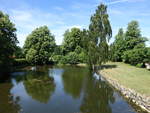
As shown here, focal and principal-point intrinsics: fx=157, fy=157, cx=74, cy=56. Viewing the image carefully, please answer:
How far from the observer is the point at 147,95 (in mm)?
11430

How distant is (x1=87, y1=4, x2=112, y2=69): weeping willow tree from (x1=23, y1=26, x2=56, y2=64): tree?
19.7 m

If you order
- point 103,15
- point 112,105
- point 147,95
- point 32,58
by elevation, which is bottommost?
point 112,105

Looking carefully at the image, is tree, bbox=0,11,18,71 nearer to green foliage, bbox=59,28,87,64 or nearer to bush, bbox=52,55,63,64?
bush, bbox=52,55,63,64

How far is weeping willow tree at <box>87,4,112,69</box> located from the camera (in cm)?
2630

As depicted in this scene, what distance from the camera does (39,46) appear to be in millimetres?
43906

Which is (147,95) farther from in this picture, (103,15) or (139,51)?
(139,51)

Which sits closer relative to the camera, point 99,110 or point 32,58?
point 99,110

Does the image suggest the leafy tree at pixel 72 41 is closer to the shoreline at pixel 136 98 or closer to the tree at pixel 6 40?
the tree at pixel 6 40

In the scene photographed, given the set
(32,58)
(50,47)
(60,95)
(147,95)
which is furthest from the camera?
(50,47)

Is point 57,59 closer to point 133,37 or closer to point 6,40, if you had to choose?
point 133,37

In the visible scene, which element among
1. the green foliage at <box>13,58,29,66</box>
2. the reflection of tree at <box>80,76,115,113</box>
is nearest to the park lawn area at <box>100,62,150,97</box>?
the reflection of tree at <box>80,76,115,113</box>

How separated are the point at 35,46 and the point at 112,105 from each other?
115 feet


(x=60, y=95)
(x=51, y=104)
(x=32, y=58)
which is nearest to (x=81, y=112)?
(x=51, y=104)

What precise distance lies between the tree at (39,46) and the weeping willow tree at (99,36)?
19.7 meters
